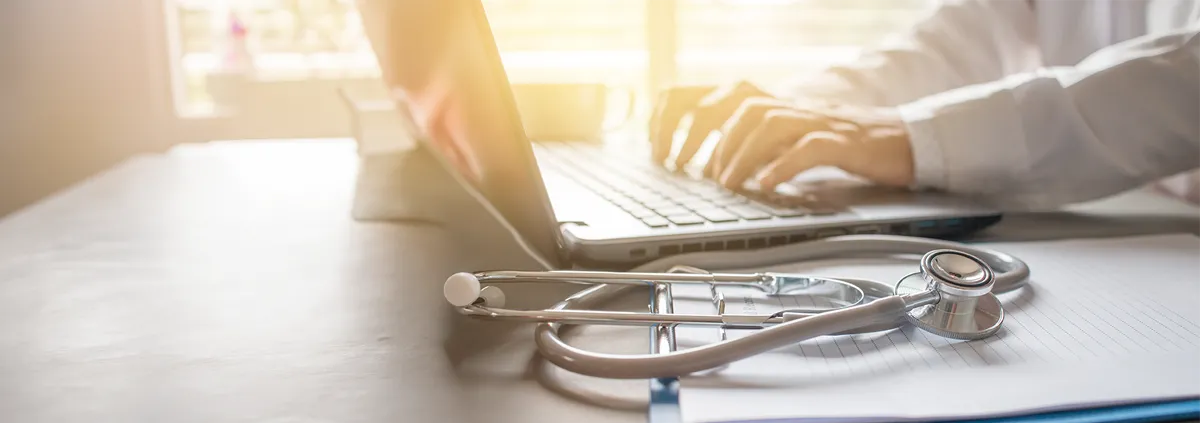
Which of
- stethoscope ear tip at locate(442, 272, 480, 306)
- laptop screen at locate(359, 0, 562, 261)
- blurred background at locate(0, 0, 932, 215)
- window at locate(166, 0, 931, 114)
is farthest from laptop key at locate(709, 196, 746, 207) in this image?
window at locate(166, 0, 931, 114)

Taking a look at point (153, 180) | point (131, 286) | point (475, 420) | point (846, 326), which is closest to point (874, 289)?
point (846, 326)

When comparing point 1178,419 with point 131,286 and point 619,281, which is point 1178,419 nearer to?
point 619,281

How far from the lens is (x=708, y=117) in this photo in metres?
0.68

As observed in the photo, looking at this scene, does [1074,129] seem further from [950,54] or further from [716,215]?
[950,54]

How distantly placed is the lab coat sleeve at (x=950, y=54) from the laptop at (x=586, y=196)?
31 cm

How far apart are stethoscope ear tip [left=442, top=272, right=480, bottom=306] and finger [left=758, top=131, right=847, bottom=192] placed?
0.29 metres

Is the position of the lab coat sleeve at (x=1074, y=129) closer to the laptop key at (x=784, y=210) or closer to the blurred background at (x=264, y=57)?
the laptop key at (x=784, y=210)

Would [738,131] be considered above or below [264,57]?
above

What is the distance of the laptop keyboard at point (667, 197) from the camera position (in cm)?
46

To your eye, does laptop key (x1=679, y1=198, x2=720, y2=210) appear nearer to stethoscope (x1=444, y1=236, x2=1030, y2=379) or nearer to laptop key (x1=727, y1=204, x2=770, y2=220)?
laptop key (x1=727, y1=204, x2=770, y2=220)

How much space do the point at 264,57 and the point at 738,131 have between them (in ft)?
4.43

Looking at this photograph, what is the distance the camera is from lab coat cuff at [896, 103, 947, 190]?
562mm

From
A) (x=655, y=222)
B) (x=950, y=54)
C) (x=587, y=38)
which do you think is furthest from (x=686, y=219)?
(x=587, y=38)

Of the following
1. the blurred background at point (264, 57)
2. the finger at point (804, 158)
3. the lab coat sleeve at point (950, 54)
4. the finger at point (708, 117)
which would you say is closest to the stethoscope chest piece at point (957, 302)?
the finger at point (804, 158)
